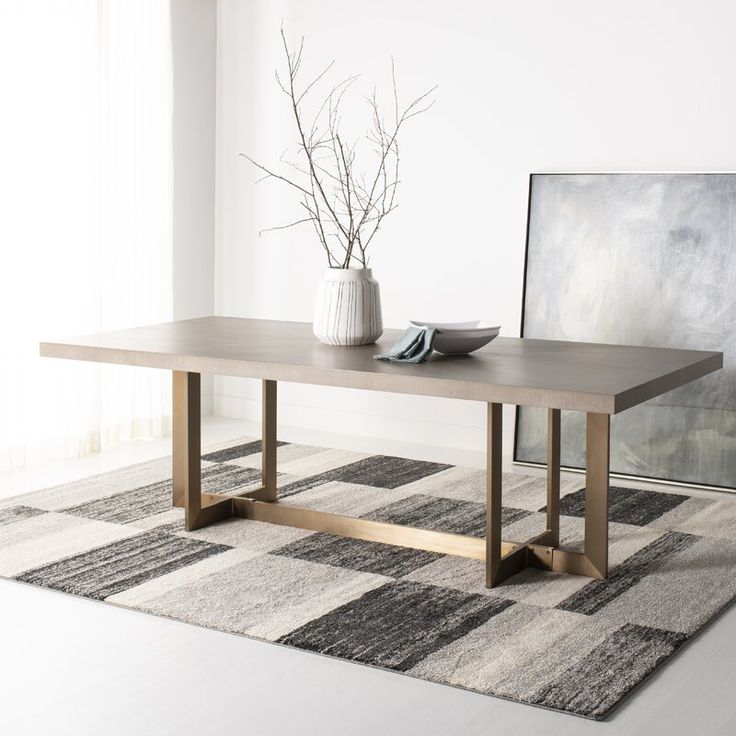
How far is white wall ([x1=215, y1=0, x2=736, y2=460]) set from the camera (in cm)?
502

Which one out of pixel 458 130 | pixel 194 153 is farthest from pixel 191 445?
pixel 194 153

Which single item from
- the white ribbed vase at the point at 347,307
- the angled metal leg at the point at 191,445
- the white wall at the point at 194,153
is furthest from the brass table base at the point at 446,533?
the white wall at the point at 194,153

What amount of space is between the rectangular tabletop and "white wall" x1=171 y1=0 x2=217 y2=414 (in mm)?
1907

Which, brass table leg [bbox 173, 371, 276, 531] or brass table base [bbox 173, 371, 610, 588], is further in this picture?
brass table leg [bbox 173, 371, 276, 531]

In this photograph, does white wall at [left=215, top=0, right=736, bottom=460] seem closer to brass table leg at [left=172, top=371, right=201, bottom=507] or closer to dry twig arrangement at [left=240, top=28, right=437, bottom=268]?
dry twig arrangement at [left=240, top=28, right=437, bottom=268]

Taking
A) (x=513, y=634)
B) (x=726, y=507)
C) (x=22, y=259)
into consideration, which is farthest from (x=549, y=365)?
(x=22, y=259)

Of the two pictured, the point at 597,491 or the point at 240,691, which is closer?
the point at 240,691

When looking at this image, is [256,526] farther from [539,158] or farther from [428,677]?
[539,158]

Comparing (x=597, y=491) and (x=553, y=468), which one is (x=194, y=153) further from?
(x=597, y=491)

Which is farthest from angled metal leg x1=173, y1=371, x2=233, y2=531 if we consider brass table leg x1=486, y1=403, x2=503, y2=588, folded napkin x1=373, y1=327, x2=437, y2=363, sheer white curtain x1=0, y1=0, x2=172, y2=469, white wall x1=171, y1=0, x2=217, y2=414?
white wall x1=171, y1=0, x2=217, y2=414

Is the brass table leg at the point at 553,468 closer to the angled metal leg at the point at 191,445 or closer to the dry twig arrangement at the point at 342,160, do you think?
the angled metal leg at the point at 191,445

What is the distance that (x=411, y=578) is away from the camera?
3.62 metres

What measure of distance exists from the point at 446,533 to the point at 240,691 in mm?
1258

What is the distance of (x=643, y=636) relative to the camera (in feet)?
10.3
